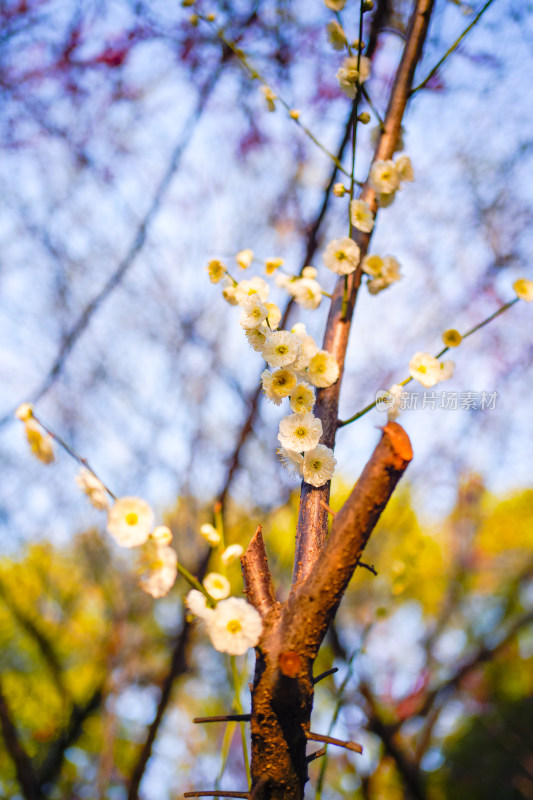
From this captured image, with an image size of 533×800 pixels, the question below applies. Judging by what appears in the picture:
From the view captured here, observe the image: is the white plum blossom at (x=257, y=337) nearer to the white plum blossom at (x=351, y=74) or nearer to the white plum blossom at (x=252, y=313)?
the white plum blossom at (x=252, y=313)

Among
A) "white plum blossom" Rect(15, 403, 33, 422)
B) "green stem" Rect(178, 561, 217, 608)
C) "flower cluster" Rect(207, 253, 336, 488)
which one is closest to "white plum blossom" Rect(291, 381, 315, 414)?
"flower cluster" Rect(207, 253, 336, 488)

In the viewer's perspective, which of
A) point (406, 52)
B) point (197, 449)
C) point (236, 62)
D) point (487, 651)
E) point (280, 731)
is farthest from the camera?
point (487, 651)

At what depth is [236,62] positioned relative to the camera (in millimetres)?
2334

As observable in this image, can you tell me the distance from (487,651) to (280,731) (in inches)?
128

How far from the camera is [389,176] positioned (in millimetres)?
1168

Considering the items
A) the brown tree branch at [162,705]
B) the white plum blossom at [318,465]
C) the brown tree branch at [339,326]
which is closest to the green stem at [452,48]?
the brown tree branch at [339,326]

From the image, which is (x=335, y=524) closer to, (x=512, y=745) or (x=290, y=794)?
(x=290, y=794)

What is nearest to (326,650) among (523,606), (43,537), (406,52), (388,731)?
(388,731)

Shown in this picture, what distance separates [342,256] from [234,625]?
83 centimetres

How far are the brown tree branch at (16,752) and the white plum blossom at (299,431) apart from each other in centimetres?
160

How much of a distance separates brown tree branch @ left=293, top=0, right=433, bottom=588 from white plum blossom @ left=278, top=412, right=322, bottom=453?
0.25 ft

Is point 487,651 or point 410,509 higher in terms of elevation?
point 410,509

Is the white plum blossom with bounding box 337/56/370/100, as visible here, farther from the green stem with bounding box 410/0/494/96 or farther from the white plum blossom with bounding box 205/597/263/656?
the white plum blossom with bounding box 205/597/263/656

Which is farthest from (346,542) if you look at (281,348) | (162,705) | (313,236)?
(162,705)
